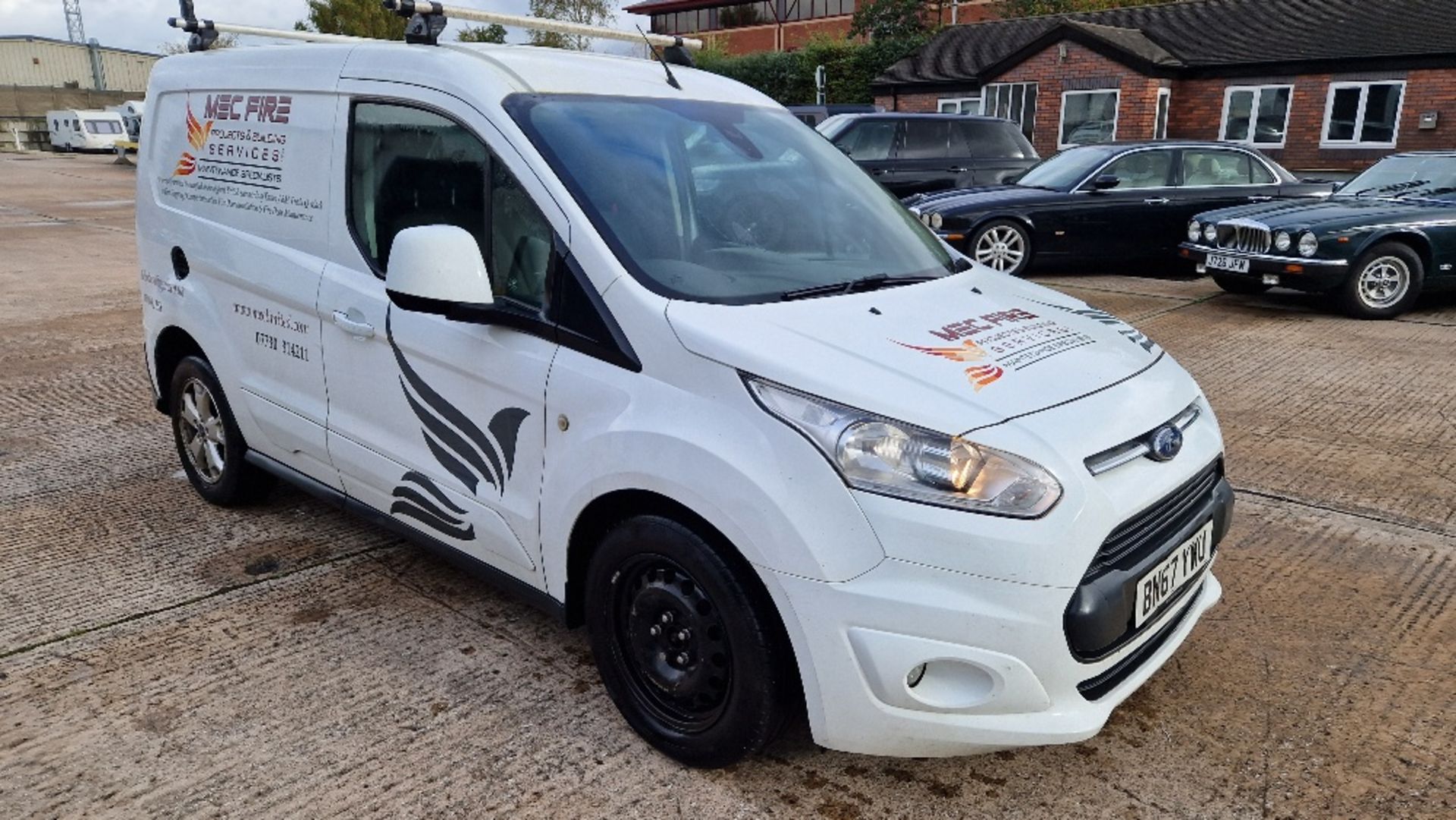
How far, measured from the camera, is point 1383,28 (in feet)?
73.2

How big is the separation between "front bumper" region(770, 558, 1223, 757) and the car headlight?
0.16 metres

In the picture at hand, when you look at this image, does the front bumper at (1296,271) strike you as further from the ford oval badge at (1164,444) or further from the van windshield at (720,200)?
the ford oval badge at (1164,444)

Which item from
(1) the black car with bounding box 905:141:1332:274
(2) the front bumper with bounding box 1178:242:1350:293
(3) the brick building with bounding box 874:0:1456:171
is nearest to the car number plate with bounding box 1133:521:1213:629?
(2) the front bumper with bounding box 1178:242:1350:293

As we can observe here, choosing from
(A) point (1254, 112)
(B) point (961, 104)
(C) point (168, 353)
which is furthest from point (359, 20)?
(C) point (168, 353)

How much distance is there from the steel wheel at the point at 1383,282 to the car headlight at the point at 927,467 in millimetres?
7991

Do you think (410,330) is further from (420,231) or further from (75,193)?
(75,193)

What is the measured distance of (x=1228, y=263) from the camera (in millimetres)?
9016

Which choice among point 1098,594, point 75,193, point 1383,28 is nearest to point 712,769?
point 1098,594

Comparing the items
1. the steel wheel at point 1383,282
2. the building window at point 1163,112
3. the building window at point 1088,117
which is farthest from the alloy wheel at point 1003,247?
the building window at point 1163,112

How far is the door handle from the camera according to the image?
126 inches

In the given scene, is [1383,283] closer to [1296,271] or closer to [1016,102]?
[1296,271]

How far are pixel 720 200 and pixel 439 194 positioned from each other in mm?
849

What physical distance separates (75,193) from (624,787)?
23.9 metres

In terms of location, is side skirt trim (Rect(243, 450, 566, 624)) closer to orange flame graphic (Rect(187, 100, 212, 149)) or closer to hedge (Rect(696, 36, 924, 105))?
orange flame graphic (Rect(187, 100, 212, 149))
